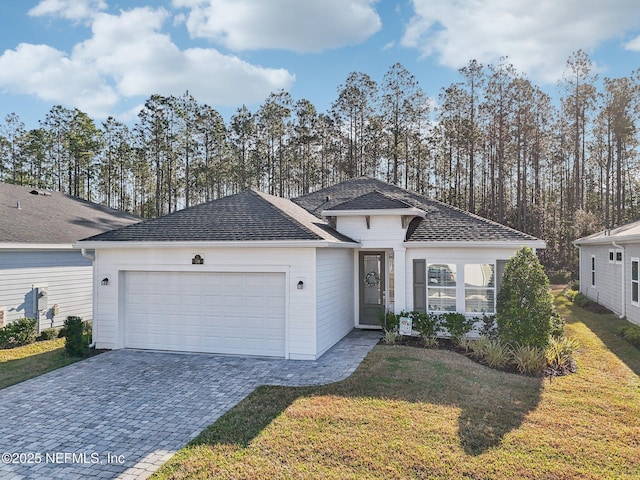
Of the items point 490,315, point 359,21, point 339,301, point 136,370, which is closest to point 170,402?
point 136,370

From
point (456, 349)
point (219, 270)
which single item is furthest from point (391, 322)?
point (219, 270)

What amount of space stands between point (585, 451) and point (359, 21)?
37.9 ft

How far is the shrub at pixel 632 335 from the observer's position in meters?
10.3

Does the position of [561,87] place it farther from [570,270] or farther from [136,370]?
[136,370]

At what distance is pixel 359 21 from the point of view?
11938mm

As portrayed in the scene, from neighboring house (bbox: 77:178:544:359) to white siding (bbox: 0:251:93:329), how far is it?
2.97 meters

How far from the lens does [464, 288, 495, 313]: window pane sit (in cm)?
1116

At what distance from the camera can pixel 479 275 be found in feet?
36.9

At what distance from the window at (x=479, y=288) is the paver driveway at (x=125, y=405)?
332cm

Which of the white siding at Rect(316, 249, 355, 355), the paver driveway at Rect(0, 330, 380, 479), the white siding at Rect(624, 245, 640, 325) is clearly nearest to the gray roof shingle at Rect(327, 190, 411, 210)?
the white siding at Rect(316, 249, 355, 355)

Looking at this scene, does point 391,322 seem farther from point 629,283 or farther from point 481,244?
point 629,283

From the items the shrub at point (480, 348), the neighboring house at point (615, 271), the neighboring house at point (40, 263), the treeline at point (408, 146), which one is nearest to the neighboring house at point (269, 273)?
the shrub at point (480, 348)

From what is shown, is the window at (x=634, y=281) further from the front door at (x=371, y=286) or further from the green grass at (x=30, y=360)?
the green grass at (x=30, y=360)

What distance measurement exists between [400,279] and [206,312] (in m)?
5.48
